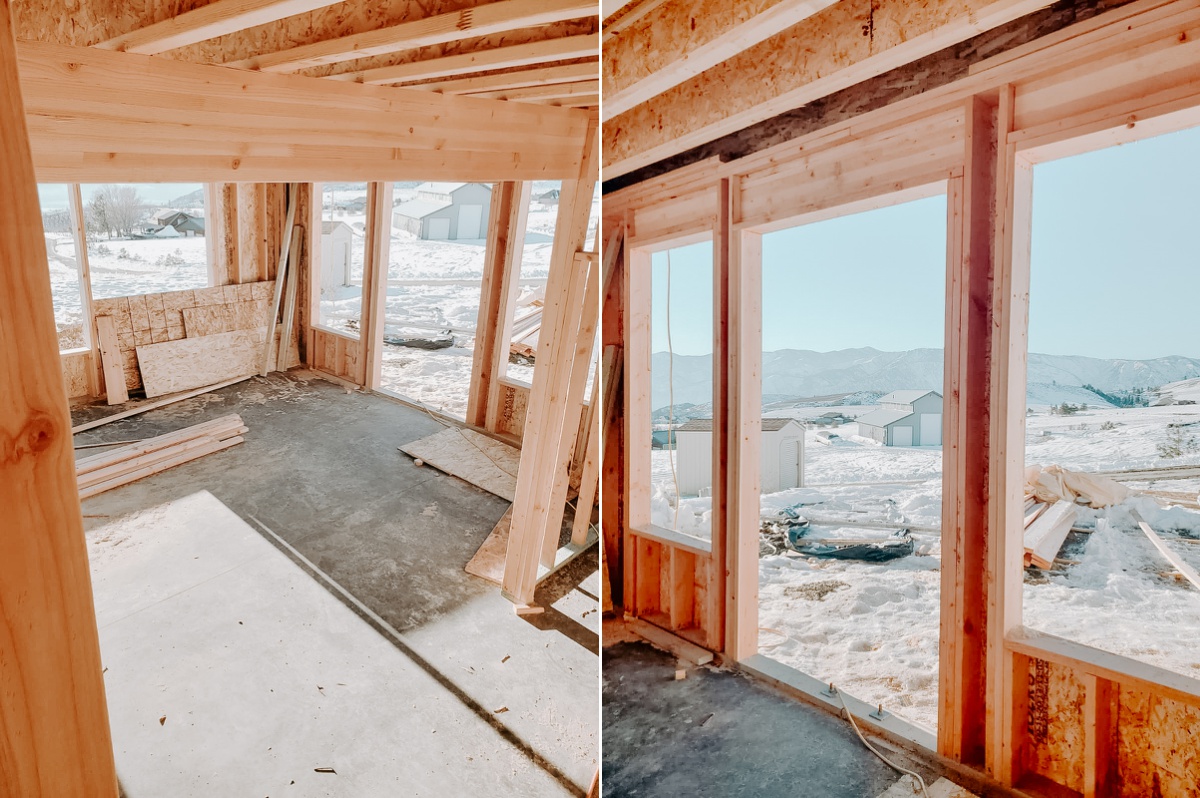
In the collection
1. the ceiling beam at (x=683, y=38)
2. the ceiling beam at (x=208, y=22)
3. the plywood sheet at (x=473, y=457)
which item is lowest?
the plywood sheet at (x=473, y=457)

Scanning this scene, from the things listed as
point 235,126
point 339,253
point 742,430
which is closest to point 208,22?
point 235,126

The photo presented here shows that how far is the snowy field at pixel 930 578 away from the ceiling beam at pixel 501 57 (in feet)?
12.0

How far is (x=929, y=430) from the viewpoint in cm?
994

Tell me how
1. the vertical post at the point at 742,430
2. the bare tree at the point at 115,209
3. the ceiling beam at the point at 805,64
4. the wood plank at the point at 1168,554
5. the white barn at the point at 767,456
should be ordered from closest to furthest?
the ceiling beam at the point at 805,64, the vertical post at the point at 742,430, the wood plank at the point at 1168,554, the bare tree at the point at 115,209, the white barn at the point at 767,456

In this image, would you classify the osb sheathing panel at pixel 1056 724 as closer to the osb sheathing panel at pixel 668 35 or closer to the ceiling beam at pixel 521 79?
the osb sheathing panel at pixel 668 35

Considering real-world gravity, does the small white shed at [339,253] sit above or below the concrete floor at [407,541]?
above

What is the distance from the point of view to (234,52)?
199 centimetres

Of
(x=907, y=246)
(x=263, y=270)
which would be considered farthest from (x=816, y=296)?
(x=263, y=270)

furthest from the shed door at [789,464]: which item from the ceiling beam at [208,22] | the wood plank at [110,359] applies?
the ceiling beam at [208,22]

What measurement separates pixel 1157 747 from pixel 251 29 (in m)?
3.91

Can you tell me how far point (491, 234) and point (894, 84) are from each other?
141 inches

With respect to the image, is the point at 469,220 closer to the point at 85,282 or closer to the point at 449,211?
the point at 449,211

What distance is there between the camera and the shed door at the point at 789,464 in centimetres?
922

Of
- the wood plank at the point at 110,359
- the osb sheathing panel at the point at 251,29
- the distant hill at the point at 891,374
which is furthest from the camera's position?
the distant hill at the point at 891,374
